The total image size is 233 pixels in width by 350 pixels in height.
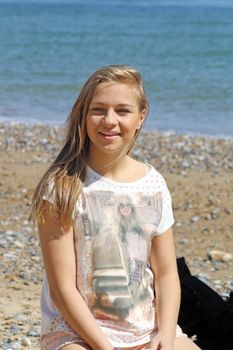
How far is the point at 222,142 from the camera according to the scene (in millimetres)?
13812

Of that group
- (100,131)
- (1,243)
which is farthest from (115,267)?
(1,243)

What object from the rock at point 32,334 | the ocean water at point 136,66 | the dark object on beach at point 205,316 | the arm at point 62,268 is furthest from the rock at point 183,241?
the ocean water at point 136,66

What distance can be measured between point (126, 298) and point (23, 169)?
6924 millimetres

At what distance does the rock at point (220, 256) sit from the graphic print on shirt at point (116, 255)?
13.1 feet

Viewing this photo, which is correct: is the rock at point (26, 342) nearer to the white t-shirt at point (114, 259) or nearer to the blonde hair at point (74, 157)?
the white t-shirt at point (114, 259)

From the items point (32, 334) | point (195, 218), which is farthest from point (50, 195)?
point (195, 218)

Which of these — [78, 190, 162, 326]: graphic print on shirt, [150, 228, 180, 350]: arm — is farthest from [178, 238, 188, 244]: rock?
[78, 190, 162, 326]: graphic print on shirt

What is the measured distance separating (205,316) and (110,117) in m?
1.16

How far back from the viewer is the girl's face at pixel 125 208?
144 inches

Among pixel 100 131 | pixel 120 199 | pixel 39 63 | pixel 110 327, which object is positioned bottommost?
pixel 39 63

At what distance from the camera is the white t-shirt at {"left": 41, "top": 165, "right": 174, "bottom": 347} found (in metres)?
3.60

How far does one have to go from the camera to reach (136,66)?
26.1 m

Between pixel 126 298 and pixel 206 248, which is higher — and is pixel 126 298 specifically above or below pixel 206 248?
above

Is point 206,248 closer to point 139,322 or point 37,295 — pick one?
point 37,295
